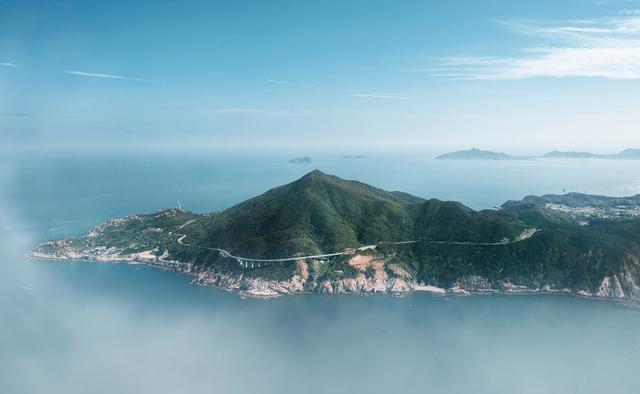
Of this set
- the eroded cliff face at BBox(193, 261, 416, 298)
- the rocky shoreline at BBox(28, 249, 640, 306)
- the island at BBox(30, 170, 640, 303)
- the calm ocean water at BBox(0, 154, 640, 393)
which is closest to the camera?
the calm ocean water at BBox(0, 154, 640, 393)

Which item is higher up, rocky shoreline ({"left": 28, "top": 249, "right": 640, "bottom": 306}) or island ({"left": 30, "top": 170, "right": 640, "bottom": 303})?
island ({"left": 30, "top": 170, "right": 640, "bottom": 303})

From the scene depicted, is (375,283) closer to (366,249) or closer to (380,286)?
(380,286)

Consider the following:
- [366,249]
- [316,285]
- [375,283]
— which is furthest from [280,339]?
[366,249]

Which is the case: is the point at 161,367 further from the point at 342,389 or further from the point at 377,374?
the point at 377,374

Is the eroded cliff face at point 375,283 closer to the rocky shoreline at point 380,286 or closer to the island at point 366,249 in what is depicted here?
the rocky shoreline at point 380,286

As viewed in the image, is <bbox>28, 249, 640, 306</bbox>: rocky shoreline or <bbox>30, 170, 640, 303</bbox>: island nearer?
<bbox>28, 249, 640, 306</bbox>: rocky shoreline

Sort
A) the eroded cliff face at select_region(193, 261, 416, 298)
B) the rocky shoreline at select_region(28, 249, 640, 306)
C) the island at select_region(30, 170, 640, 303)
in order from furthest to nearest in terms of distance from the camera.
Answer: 1. the island at select_region(30, 170, 640, 303)
2. the eroded cliff face at select_region(193, 261, 416, 298)
3. the rocky shoreline at select_region(28, 249, 640, 306)

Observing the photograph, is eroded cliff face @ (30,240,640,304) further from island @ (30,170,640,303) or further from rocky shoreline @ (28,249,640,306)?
island @ (30,170,640,303)

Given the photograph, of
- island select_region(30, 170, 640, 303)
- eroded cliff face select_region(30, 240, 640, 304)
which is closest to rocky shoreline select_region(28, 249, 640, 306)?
eroded cliff face select_region(30, 240, 640, 304)

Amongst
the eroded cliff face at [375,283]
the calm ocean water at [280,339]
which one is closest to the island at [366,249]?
the eroded cliff face at [375,283]
